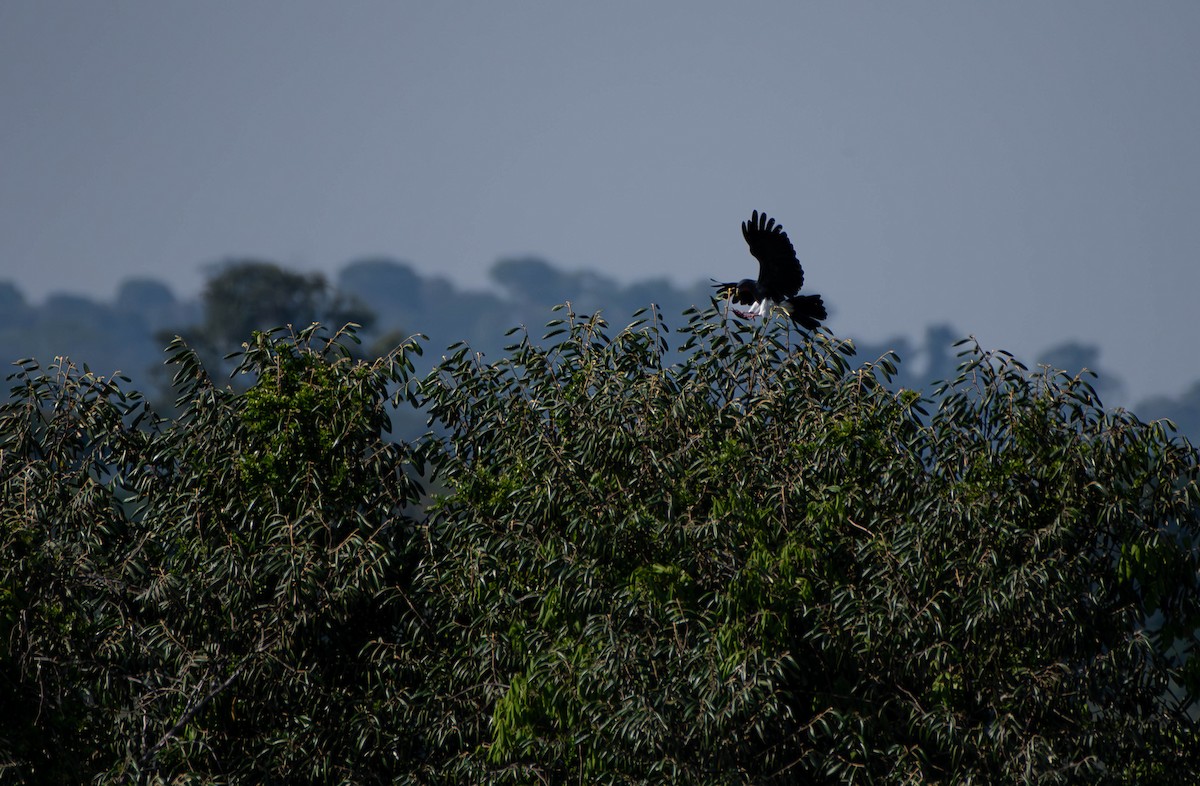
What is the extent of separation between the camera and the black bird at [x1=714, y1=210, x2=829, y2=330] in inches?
359

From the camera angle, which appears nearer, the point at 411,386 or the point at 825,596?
the point at 825,596

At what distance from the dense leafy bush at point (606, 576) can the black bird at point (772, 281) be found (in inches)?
10.4

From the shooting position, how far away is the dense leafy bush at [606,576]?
7.86m

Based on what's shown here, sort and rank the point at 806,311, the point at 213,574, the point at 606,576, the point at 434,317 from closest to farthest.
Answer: the point at 606,576 → the point at 213,574 → the point at 806,311 → the point at 434,317

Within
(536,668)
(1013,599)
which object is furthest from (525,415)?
(1013,599)

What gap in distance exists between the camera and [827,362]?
8.88 m

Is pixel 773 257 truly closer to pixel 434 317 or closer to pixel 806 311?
pixel 806 311

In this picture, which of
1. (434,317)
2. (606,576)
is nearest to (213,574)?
(606,576)

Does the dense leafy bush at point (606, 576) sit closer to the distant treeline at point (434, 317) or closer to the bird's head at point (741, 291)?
the bird's head at point (741, 291)

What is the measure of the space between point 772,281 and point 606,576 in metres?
2.12

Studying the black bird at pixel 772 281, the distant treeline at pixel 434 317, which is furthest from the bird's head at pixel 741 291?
the distant treeline at pixel 434 317

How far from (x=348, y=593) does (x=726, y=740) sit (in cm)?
215

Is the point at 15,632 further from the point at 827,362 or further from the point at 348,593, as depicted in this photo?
the point at 827,362

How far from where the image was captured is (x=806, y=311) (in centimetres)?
911
